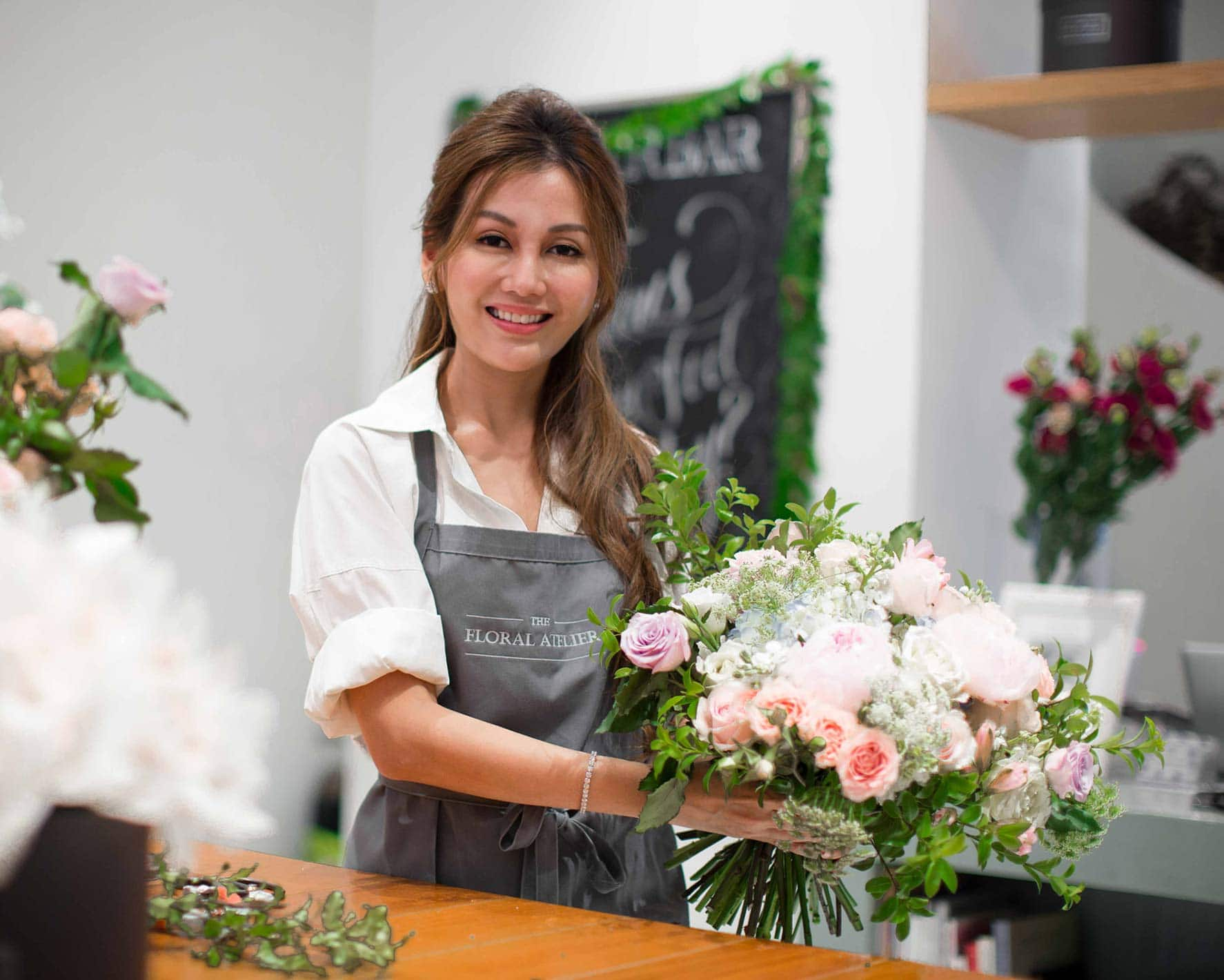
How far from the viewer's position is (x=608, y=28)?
3529mm

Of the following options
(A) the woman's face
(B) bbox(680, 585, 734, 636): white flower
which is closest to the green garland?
(A) the woman's face

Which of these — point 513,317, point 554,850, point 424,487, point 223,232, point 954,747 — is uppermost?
point 223,232

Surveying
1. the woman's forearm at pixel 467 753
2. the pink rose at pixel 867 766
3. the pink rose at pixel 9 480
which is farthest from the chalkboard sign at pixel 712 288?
the pink rose at pixel 9 480

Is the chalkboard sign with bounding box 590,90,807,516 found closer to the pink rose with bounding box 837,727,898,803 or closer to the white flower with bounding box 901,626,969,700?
the white flower with bounding box 901,626,969,700

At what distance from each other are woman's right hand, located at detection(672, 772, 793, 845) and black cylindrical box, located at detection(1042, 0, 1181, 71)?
2245 millimetres

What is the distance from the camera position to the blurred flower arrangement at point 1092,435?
312cm

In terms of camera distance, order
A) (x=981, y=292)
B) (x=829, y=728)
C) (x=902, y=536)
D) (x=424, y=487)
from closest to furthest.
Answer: (x=829, y=728), (x=902, y=536), (x=424, y=487), (x=981, y=292)

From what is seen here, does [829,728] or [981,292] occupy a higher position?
[981,292]

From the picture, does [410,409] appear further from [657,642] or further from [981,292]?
[981,292]

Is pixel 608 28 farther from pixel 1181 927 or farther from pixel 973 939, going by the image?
pixel 1181 927

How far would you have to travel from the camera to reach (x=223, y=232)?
12.1 ft

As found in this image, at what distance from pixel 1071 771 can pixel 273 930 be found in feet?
2.53

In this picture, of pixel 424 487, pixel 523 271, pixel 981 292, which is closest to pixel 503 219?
pixel 523 271

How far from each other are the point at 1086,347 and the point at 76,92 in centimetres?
241
